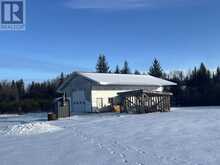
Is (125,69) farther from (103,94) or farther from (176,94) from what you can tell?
(103,94)

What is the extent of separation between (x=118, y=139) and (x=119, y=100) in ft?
71.7

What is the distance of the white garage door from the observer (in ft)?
114

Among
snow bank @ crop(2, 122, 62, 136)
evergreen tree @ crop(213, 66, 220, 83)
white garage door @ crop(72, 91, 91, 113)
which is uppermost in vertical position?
evergreen tree @ crop(213, 66, 220, 83)

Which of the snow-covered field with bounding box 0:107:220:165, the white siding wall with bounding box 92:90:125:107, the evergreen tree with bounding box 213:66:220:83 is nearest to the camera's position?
the snow-covered field with bounding box 0:107:220:165

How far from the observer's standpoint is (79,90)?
36.1 m

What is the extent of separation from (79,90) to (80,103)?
1.40m

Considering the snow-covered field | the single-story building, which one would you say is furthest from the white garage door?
the snow-covered field

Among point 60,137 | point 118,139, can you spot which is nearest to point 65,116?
point 60,137

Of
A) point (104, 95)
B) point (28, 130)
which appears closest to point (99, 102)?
point (104, 95)

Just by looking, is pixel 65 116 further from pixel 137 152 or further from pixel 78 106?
pixel 137 152

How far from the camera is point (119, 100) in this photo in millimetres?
35375

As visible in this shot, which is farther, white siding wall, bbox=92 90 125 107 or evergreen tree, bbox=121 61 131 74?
evergreen tree, bbox=121 61 131 74

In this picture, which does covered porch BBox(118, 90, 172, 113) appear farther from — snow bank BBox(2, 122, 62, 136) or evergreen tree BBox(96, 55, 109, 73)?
evergreen tree BBox(96, 55, 109, 73)

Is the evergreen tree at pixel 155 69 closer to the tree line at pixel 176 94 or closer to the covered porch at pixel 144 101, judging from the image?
the tree line at pixel 176 94
